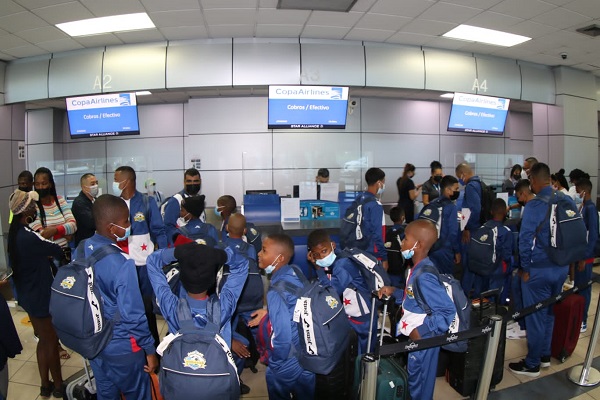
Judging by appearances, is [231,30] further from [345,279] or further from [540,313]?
[540,313]

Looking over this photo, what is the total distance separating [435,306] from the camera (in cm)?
204

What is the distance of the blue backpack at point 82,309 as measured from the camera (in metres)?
1.83

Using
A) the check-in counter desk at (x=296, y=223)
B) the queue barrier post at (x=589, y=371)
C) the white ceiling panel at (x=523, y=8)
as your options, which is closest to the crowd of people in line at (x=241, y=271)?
the queue barrier post at (x=589, y=371)

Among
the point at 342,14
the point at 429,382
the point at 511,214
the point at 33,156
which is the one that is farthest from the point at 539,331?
the point at 33,156

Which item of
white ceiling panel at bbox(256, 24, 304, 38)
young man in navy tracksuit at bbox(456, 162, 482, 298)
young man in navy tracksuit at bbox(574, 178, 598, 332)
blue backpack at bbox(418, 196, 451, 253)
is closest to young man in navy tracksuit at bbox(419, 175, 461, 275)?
blue backpack at bbox(418, 196, 451, 253)

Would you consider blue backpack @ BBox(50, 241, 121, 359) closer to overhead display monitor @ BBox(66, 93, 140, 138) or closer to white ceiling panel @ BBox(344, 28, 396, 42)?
overhead display monitor @ BBox(66, 93, 140, 138)

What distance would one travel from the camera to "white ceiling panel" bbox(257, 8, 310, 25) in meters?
4.38

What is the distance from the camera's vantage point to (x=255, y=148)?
7.54m

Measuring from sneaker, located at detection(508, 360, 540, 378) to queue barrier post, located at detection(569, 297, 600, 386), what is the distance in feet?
0.79

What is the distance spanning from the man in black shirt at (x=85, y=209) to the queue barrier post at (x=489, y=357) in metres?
3.42

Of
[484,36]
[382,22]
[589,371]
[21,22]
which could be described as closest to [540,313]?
[589,371]

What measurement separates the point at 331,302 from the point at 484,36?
5.13m

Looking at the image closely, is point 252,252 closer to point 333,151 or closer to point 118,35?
point 118,35

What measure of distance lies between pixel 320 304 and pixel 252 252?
1296 millimetres
